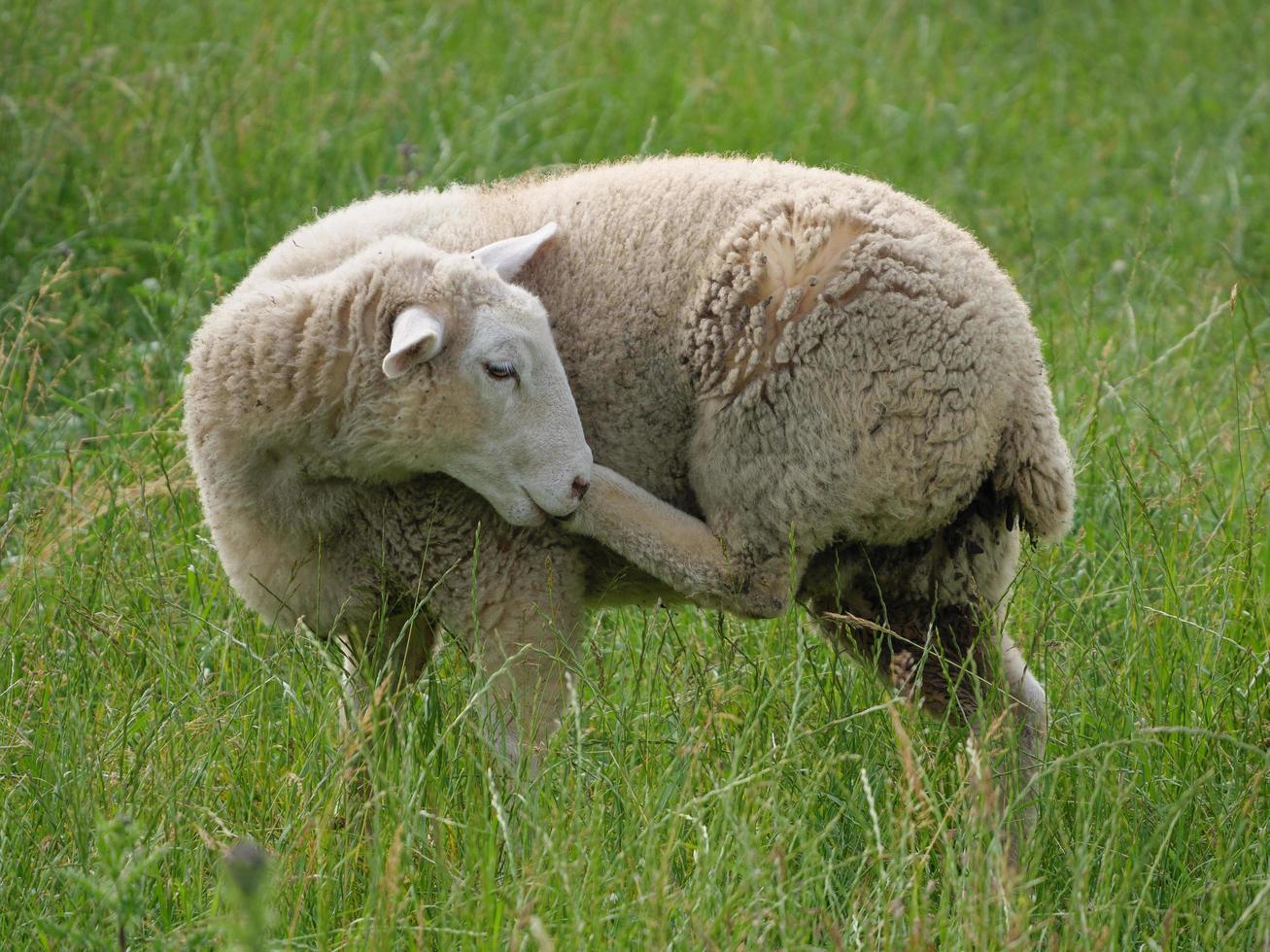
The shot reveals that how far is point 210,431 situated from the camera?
3.62 metres

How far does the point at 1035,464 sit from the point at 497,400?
1.18 metres

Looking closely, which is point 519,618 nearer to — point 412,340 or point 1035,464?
point 412,340

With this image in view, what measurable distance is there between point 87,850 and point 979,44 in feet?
26.6

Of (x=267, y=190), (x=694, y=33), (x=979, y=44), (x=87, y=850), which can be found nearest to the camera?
(x=87, y=850)

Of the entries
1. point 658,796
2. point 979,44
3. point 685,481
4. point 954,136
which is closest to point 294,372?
point 685,481

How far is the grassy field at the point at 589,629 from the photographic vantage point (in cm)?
310

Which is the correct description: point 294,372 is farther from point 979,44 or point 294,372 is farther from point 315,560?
point 979,44

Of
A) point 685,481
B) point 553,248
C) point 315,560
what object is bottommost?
point 315,560

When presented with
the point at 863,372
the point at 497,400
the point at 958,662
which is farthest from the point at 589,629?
the point at 863,372

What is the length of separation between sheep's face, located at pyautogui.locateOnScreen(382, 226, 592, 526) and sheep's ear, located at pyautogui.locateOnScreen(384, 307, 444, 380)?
13 millimetres

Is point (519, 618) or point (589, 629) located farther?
point (589, 629)

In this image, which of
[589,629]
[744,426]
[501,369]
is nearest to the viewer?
[501,369]

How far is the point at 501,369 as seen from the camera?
3426mm

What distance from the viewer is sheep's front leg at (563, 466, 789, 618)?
353 cm
